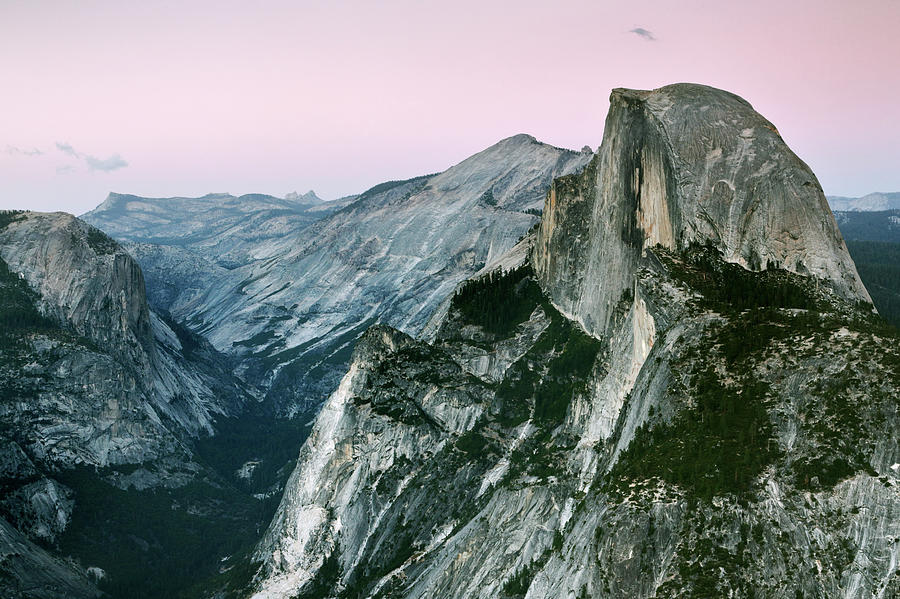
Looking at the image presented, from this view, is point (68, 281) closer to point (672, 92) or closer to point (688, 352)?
point (672, 92)

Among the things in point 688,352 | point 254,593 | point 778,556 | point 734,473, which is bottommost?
point 254,593

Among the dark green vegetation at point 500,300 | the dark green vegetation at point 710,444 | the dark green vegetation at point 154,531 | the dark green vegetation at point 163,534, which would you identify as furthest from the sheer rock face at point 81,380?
the dark green vegetation at point 710,444

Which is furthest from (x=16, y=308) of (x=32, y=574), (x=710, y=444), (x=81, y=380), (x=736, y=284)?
(x=710, y=444)

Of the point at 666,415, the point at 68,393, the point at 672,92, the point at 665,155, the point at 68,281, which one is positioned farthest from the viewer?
the point at 68,281

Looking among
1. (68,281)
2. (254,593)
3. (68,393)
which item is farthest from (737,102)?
(68,281)

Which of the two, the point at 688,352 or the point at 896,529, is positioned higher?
the point at 688,352

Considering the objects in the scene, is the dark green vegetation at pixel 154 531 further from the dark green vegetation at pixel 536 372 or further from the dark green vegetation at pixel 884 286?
the dark green vegetation at pixel 884 286

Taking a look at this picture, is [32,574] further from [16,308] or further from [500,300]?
[500,300]

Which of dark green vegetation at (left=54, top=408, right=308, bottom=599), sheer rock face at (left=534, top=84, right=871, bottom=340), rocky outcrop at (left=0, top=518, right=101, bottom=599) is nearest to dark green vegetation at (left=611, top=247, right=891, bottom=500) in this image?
sheer rock face at (left=534, top=84, right=871, bottom=340)
